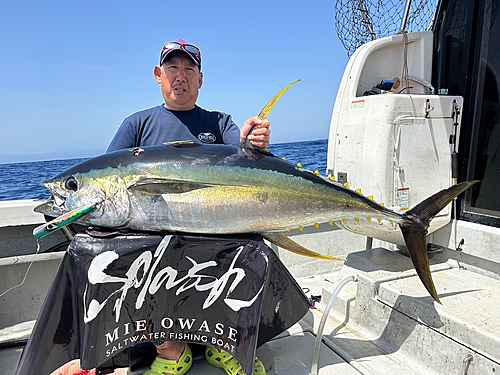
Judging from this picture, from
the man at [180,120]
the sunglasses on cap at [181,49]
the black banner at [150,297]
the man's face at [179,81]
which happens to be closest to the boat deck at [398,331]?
the man at [180,120]

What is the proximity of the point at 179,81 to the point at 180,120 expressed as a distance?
24 centimetres

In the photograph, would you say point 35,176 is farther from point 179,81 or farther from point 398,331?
point 398,331

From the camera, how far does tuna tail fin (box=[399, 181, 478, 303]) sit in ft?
6.37

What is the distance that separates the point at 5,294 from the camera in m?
2.93

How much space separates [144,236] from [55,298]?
0.48 metres

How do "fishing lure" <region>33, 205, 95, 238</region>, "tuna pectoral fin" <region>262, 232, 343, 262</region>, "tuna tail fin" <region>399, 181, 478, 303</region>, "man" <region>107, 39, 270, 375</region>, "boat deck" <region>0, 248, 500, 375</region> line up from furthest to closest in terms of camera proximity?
"man" <region>107, 39, 270, 375</region> < "boat deck" <region>0, 248, 500, 375</region> < "tuna tail fin" <region>399, 181, 478, 303</region> < "tuna pectoral fin" <region>262, 232, 343, 262</region> < "fishing lure" <region>33, 205, 95, 238</region>

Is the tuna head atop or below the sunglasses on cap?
below

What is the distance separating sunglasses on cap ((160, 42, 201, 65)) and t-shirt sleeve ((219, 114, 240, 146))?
42 cm

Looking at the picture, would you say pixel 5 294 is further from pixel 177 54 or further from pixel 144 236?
pixel 177 54

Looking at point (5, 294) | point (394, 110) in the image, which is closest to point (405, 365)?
point (394, 110)

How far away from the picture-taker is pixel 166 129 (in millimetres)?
2350

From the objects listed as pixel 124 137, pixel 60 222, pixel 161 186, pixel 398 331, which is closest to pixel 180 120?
pixel 124 137

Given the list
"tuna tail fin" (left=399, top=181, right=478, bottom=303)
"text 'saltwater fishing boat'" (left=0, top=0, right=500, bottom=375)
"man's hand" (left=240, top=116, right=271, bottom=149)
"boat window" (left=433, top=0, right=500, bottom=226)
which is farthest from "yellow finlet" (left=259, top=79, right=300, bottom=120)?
"boat window" (left=433, top=0, right=500, bottom=226)

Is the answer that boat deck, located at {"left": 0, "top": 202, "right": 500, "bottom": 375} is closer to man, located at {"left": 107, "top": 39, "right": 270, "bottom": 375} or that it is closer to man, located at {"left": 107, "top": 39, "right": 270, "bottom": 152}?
man, located at {"left": 107, "top": 39, "right": 270, "bottom": 375}
